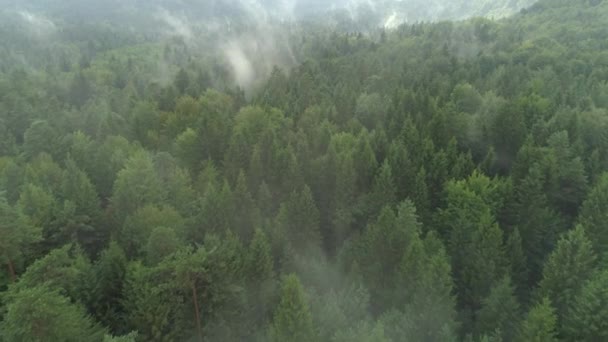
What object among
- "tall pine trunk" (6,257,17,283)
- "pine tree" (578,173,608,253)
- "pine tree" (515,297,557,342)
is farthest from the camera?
"pine tree" (578,173,608,253)

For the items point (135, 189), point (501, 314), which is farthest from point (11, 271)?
point (501, 314)

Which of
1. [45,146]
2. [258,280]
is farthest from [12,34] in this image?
[258,280]

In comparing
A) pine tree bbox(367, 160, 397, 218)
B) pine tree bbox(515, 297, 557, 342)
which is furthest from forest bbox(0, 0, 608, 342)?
pine tree bbox(367, 160, 397, 218)

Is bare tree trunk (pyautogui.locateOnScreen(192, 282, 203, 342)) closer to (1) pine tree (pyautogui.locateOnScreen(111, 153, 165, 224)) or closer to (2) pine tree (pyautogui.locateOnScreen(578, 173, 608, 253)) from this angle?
(1) pine tree (pyautogui.locateOnScreen(111, 153, 165, 224))

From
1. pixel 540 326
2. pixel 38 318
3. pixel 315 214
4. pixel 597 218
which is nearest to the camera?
pixel 38 318

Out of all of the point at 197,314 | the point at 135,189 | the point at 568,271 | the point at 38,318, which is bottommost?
the point at 568,271

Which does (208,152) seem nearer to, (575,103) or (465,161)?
(465,161)

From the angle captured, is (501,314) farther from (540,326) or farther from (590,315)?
(590,315)

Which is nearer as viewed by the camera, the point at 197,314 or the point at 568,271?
the point at 197,314

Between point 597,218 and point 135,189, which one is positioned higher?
point 135,189
